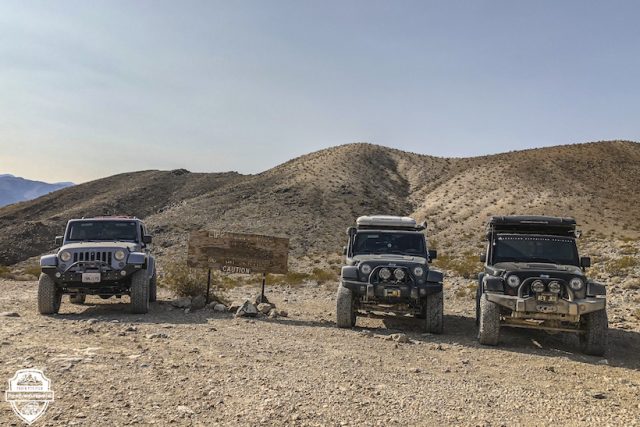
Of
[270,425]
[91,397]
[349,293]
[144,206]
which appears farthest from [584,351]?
[144,206]

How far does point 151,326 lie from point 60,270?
3106 mm

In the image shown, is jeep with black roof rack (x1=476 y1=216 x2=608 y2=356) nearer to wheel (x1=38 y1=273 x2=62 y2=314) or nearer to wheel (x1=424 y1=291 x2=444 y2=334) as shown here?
wheel (x1=424 y1=291 x2=444 y2=334)

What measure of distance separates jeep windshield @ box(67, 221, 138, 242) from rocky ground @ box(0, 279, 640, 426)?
2262mm

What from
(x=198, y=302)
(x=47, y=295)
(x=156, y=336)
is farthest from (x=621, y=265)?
(x=47, y=295)

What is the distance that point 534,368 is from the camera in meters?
8.25

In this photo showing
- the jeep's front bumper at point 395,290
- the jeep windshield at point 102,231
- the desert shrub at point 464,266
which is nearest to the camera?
the jeep's front bumper at point 395,290

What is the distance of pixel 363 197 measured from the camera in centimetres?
5962

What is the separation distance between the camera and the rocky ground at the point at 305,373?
5617 mm

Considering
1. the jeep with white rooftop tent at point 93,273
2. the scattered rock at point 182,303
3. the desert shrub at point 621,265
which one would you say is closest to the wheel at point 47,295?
the jeep with white rooftop tent at point 93,273

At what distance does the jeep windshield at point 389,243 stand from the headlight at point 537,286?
307cm

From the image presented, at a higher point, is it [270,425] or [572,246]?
[572,246]

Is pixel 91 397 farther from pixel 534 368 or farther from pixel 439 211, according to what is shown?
pixel 439 211

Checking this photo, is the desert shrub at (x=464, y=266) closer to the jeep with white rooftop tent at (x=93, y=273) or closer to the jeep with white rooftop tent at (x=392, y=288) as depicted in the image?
the jeep with white rooftop tent at (x=392, y=288)

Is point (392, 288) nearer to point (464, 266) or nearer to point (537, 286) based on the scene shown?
point (537, 286)
